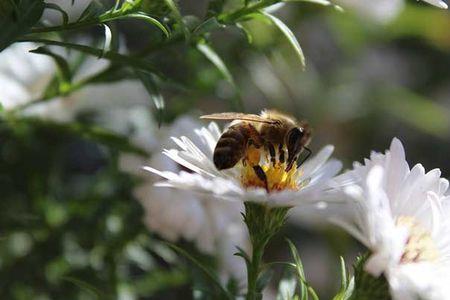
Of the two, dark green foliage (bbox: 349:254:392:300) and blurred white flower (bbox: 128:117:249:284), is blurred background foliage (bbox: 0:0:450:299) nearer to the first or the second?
blurred white flower (bbox: 128:117:249:284)

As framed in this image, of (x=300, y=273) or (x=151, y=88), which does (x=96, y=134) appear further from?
(x=300, y=273)

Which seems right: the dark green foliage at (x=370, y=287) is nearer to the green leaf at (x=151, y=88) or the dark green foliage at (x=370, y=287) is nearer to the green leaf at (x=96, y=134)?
the green leaf at (x=151, y=88)

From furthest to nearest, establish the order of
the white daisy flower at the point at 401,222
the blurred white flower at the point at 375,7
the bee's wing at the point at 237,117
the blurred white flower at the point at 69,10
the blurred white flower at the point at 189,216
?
1. the blurred white flower at the point at 375,7
2. the blurred white flower at the point at 69,10
3. the blurred white flower at the point at 189,216
4. the bee's wing at the point at 237,117
5. the white daisy flower at the point at 401,222

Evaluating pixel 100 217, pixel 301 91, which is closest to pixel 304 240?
pixel 301 91

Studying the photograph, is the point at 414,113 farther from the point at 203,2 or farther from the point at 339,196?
the point at 339,196

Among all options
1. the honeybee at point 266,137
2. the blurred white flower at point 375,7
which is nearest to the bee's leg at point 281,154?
the honeybee at point 266,137

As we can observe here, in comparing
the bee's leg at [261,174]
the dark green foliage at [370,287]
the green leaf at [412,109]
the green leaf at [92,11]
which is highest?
the green leaf at [92,11]
